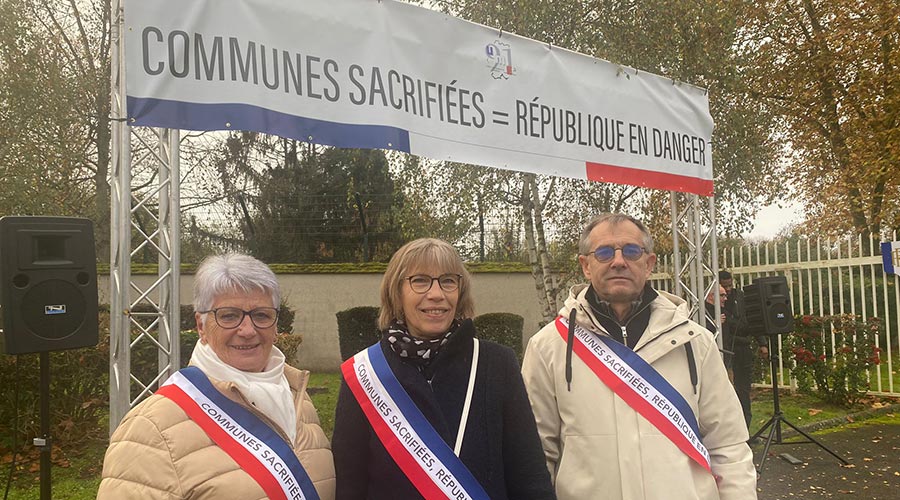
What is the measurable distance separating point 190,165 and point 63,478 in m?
8.40

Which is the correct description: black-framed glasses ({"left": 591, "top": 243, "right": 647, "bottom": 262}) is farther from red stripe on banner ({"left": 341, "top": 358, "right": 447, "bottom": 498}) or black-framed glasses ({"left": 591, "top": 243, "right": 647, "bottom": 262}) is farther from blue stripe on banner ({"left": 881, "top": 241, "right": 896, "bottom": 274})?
blue stripe on banner ({"left": 881, "top": 241, "right": 896, "bottom": 274})

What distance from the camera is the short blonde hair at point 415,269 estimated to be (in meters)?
1.91

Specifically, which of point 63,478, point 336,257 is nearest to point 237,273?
point 63,478

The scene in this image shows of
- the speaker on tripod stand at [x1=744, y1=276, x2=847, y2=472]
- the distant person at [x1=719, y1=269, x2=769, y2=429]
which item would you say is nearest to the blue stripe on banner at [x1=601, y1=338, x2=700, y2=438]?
the speaker on tripod stand at [x1=744, y1=276, x2=847, y2=472]

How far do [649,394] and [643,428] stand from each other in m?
0.11

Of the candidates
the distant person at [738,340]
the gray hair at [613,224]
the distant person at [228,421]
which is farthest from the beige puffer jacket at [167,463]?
the distant person at [738,340]

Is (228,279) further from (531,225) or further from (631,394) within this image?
(531,225)

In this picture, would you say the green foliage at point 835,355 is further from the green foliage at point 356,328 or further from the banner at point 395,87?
the green foliage at point 356,328

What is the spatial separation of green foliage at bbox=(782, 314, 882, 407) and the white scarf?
26.1 ft

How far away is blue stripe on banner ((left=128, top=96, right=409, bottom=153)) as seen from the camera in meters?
3.13

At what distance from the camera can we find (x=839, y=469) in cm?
592

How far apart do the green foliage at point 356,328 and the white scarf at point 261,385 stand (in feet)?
30.8

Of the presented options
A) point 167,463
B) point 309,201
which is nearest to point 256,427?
point 167,463

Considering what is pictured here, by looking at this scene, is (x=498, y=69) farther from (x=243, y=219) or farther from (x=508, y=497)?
(x=243, y=219)
